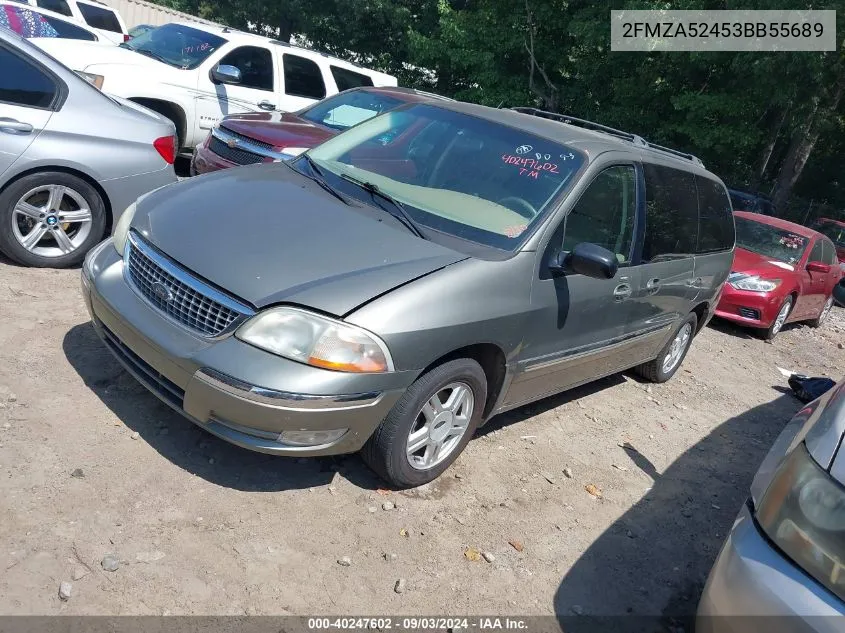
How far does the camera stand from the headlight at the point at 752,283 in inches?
353

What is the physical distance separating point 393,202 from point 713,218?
3066 millimetres

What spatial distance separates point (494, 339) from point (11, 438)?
91.3 inches

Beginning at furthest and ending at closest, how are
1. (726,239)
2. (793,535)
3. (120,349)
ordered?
(726,239)
(120,349)
(793,535)

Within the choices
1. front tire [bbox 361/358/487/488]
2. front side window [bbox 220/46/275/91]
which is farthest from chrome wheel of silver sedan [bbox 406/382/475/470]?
front side window [bbox 220/46/275/91]

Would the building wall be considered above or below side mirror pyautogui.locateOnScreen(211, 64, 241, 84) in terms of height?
above

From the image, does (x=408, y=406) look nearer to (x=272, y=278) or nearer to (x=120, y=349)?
(x=272, y=278)

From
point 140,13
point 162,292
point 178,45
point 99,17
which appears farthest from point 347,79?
point 140,13

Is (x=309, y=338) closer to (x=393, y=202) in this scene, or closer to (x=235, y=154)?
(x=393, y=202)

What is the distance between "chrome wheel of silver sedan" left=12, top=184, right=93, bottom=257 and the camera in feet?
16.8

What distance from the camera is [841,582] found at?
2.28 meters

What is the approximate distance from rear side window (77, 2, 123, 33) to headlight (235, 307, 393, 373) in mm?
14815

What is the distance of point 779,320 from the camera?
9.41 meters

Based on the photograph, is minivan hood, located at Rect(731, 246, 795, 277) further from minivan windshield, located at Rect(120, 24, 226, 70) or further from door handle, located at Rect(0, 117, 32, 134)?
door handle, located at Rect(0, 117, 32, 134)

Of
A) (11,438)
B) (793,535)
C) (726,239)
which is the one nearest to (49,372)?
(11,438)
